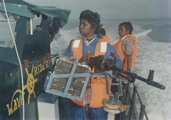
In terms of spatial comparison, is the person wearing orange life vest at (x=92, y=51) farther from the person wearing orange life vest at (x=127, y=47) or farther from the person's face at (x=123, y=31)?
the person's face at (x=123, y=31)

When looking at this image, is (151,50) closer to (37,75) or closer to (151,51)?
(151,51)

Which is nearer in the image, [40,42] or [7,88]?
[7,88]

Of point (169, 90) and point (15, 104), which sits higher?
point (15, 104)

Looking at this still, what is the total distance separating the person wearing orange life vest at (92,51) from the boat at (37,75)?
0.79ft

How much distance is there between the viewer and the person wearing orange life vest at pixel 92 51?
72.4 inches

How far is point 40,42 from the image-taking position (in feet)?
7.08

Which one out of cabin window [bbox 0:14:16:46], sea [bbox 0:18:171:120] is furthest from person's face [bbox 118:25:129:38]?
cabin window [bbox 0:14:16:46]

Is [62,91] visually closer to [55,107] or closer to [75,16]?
[55,107]

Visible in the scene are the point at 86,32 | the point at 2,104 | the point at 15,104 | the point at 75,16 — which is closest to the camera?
the point at 2,104

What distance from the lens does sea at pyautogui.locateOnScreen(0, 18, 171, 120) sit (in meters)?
3.67

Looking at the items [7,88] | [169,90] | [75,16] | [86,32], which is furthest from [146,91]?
[7,88]

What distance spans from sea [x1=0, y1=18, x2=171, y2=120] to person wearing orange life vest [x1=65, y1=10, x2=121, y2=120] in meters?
1.50

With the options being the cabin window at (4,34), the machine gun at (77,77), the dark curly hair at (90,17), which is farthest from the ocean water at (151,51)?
the machine gun at (77,77)

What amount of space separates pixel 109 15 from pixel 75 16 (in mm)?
658
